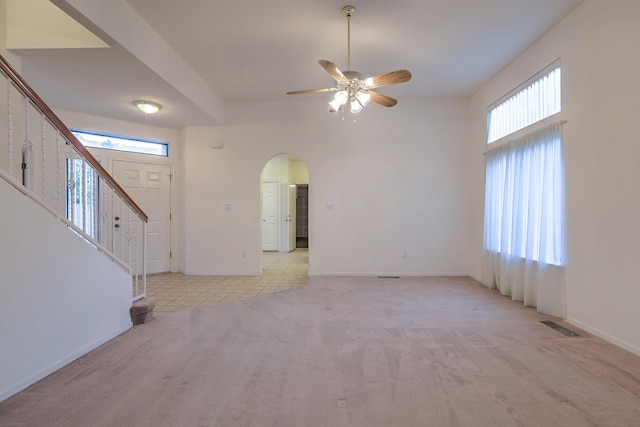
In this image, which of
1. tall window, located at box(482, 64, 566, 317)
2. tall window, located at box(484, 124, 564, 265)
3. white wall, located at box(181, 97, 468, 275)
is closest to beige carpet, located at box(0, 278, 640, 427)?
tall window, located at box(482, 64, 566, 317)

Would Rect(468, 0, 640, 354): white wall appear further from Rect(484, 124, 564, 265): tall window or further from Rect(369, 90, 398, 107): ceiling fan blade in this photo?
Rect(369, 90, 398, 107): ceiling fan blade

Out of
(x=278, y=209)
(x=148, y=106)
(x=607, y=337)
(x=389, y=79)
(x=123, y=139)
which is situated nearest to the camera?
(x=607, y=337)

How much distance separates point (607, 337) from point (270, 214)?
7.38 metres

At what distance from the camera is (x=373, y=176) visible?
5.51m

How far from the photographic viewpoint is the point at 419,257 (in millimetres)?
5508

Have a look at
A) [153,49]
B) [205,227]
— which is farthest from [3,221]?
[205,227]

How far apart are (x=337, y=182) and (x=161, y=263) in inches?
141

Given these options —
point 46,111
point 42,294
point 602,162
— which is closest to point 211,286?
point 42,294

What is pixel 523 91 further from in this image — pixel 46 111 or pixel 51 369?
pixel 51 369

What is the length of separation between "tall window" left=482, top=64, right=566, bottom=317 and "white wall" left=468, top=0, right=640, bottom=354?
0.12 metres

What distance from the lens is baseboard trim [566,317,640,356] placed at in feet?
8.17

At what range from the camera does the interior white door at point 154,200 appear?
17.8 feet

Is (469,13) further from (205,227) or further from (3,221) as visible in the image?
(205,227)

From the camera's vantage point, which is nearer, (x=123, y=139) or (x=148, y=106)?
(x=148, y=106)
